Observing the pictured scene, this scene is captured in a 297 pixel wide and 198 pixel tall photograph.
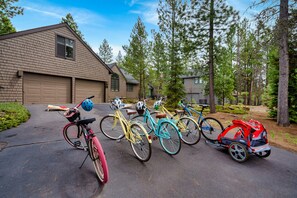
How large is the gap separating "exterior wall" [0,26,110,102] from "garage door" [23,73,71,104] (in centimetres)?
31

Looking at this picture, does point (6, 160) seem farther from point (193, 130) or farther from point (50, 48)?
point (50, 48)

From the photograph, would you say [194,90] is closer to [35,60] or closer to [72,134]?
[35,60]

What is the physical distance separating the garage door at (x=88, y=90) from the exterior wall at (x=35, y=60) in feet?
→ 1.34

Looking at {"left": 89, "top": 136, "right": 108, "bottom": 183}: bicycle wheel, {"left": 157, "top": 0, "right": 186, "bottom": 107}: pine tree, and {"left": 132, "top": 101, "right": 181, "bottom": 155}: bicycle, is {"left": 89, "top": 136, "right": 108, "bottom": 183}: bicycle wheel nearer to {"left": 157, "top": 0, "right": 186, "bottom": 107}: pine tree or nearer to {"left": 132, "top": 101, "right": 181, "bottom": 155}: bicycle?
{"left": 132, "top": 101, "right": 181, "bottom": 155}: bicycle

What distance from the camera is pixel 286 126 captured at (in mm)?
5531

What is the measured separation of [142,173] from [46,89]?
31.2 ft

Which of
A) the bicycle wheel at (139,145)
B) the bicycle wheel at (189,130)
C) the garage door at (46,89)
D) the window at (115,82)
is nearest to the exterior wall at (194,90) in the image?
the window at (115,82)

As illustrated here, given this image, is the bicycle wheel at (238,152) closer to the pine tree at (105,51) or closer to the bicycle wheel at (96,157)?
the bicycle wheel at (96,157)

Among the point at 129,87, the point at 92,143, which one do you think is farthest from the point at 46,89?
the point at 129,87

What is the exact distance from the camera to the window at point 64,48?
9473 mm

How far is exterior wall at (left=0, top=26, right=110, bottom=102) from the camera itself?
7512 mm

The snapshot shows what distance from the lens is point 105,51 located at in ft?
140

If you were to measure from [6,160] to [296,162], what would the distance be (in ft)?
19.3

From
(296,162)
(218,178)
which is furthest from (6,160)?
(296,162)
